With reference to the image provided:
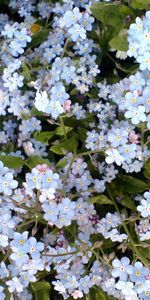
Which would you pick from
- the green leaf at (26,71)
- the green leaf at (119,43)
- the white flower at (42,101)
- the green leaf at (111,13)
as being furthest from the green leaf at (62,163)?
the green leaf at (111,13)

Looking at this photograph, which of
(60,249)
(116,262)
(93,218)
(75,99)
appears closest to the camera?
(116,262)

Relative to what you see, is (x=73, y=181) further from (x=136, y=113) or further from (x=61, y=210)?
(x=136, y=113)

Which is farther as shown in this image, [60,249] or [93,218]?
[93,218]

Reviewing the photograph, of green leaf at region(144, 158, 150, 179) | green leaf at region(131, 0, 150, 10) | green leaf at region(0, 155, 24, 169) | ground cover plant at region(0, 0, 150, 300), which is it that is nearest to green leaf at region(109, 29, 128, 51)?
ground cover plant at region(0, 0, 150, 300)

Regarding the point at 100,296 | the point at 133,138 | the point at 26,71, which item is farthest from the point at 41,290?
the point at 26,71

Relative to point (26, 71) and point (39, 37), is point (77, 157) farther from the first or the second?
point (39, 37)

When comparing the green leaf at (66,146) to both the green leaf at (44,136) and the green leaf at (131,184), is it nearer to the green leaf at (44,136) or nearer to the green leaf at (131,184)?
the green leaf at (44,136)

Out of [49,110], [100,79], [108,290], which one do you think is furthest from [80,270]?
[100,79]
